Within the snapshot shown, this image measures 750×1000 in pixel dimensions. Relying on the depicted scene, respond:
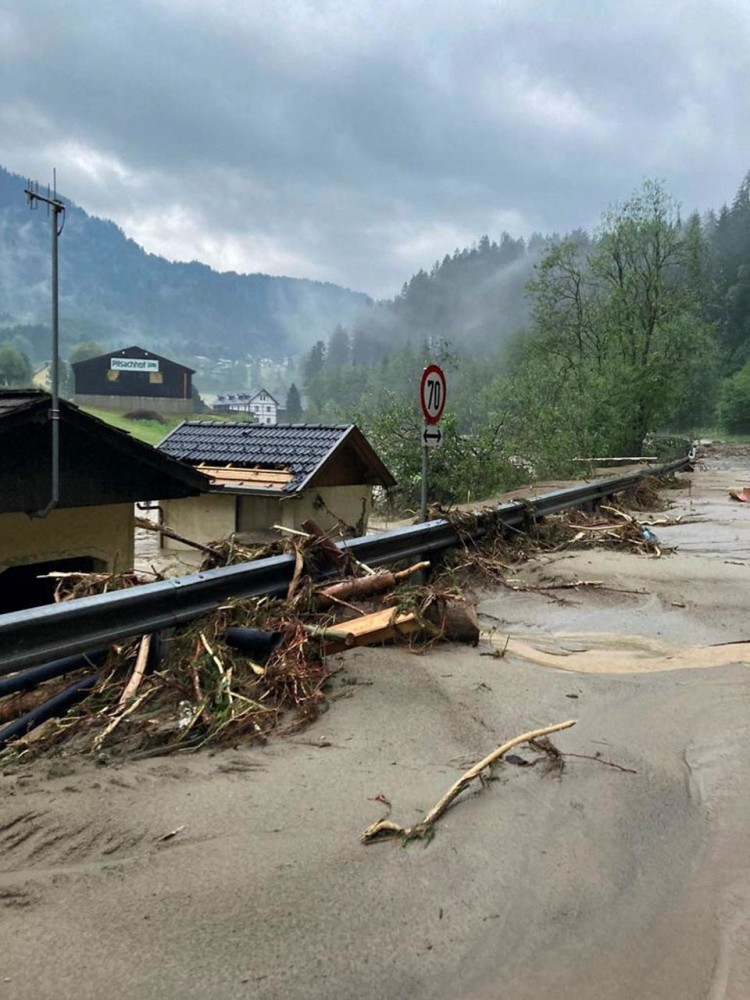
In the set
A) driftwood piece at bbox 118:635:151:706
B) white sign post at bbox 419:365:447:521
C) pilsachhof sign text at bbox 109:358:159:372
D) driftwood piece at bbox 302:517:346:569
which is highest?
pilsachhof sign text at bbox 109:358:159:372

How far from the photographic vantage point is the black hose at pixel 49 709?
3.73 meters

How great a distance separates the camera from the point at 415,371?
160250 mm

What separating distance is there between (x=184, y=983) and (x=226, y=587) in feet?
9.77

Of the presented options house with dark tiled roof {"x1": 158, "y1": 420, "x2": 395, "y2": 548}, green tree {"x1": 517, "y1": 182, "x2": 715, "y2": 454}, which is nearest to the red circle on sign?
house with dark tiled roof {"x1": 158, "y1": 420, "x2": 395, "y2": 548}

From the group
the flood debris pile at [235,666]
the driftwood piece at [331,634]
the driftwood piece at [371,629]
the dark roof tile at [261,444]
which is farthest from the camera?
the dark roof tile at [261,444]

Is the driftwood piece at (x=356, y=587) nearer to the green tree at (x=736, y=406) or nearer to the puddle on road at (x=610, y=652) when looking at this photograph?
the puddle on road at (x=610, y=652)

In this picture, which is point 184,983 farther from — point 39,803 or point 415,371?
point 415,371

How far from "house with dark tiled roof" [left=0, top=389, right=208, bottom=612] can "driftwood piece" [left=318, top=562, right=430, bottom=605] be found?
2.82 meters

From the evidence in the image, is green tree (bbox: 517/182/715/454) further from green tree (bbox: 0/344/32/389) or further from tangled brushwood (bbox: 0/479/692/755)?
green tree (bbox: 0/344/32/389)

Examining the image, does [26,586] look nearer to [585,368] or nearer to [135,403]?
[585,368]

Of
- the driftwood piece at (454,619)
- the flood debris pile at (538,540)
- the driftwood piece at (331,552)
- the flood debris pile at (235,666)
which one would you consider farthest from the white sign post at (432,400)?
the driftwood piece at (454,619)

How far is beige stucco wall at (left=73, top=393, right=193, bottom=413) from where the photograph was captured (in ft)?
329

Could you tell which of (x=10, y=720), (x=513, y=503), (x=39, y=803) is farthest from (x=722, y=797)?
(x=513, y=503)

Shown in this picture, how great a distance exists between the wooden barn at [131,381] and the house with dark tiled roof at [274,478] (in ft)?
290
